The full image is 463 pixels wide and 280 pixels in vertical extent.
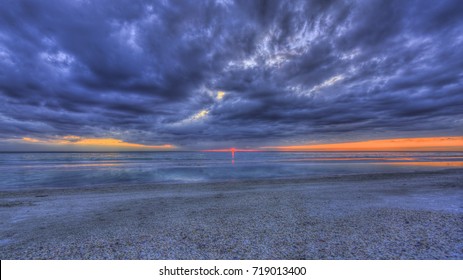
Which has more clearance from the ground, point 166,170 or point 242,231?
point 242,231

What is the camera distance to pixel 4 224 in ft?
26.3

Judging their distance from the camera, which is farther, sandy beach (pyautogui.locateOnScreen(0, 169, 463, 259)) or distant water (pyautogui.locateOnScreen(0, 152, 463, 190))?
distant water (pyautogui.locateOnScreen(0, 152, 463, 190))

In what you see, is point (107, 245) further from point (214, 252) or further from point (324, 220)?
point (324, 220)

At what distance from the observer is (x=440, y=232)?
6.25 meters

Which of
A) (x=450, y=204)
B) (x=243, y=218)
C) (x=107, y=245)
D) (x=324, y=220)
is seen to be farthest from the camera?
(x=450, y=204)

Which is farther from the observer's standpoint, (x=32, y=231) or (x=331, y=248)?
(x=32, y=231)

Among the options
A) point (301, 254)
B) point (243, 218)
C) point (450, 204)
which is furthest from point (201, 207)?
point (450, 204)

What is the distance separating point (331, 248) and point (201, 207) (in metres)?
6.31

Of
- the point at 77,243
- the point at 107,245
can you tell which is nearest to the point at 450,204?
the point at 107,245

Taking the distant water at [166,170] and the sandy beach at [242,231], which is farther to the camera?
the distant water at [166,170]

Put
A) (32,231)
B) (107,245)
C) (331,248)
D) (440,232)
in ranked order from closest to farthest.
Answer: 1. (331,248)
2. (107,245)
3. (440,232)
4. (32,231)

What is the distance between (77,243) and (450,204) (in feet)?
48.5

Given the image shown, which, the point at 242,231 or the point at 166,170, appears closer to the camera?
the point at 242,231
